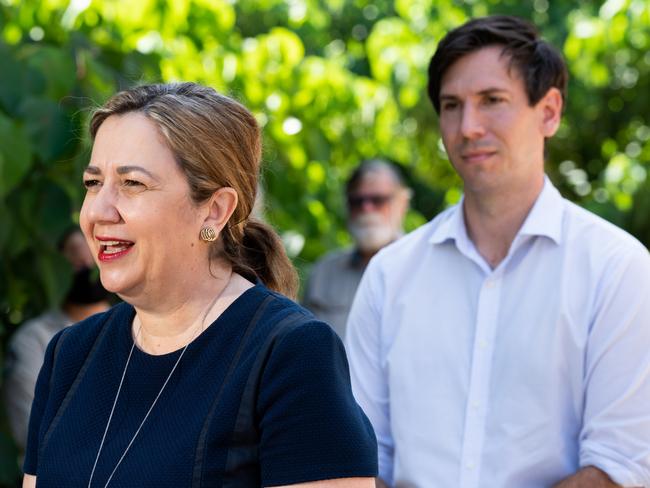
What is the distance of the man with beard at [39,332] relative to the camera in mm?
4973

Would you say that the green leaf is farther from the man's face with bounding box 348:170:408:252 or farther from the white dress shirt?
the man's face with bounding box 348:170:408:252

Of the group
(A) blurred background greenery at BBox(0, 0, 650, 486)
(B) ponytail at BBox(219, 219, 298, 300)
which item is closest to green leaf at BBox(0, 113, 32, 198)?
(A) blurred background greenery at BBox(0, 0, 650, 486)

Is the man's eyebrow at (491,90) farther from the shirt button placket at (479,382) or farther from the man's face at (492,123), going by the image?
the shirt button placket at (479,382)

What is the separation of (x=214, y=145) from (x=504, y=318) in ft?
3.00

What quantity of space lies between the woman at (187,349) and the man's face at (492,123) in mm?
756

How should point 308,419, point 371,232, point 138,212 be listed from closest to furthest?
point 308,419, point 138,212, point 371,232

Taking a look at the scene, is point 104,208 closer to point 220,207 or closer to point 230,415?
point 220,207

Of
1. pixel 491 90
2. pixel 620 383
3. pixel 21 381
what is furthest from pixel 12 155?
pixel 620 383

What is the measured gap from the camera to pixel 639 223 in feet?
20.3

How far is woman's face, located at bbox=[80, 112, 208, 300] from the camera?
2.16 meters

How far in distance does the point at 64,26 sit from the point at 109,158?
11.1ft

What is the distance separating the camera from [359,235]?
5.83m

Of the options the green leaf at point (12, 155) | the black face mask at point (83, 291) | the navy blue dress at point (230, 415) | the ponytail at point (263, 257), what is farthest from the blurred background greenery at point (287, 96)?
the navy blue dress at point (230, 415)

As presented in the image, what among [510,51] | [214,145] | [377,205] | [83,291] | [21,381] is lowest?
[21,381]
